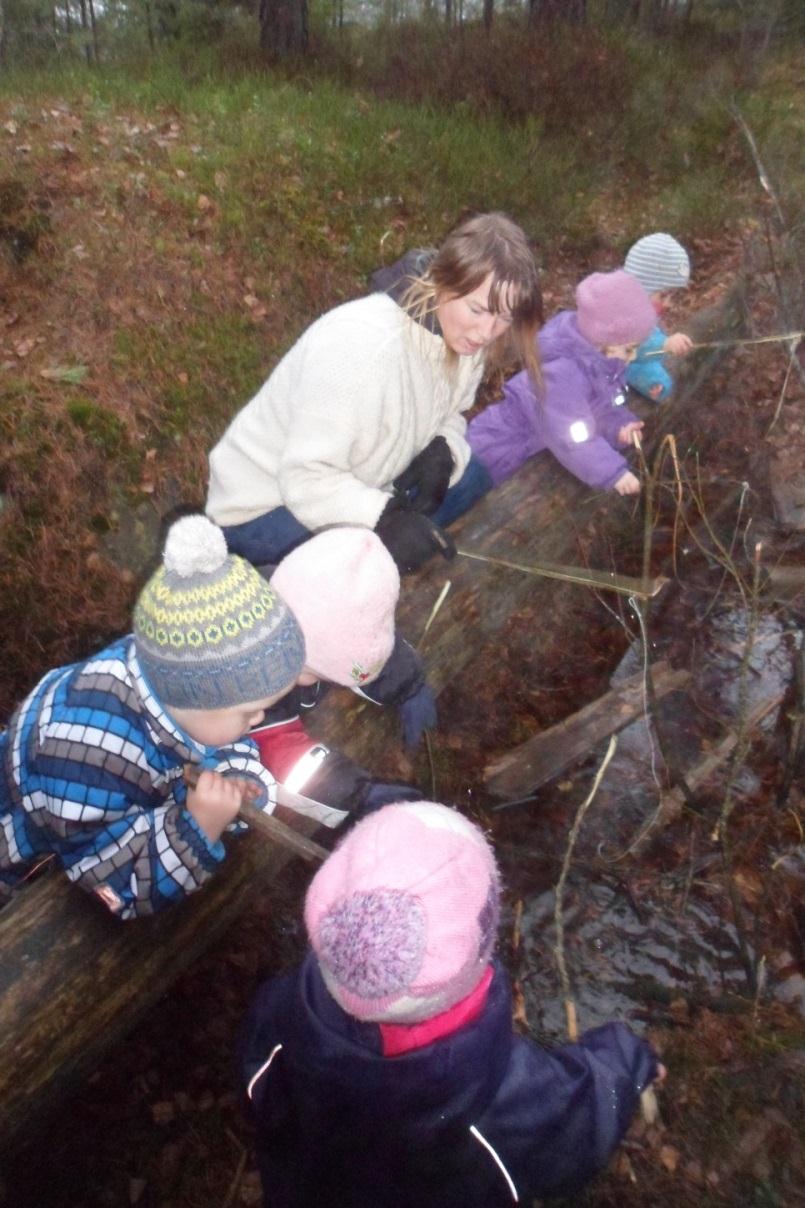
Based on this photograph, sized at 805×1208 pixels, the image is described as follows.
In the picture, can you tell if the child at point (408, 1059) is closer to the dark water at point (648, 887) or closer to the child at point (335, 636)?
the child at point (335, 636)

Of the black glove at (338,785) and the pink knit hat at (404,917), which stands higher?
the pink knit hat at (404,917)

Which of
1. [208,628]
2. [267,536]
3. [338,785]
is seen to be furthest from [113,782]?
[267,536]

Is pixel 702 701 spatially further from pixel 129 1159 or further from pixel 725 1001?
pixel 129 1159

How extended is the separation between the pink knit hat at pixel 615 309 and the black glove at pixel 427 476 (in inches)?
41.1

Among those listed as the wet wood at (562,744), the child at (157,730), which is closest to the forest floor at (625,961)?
the wet wood at (562,744)

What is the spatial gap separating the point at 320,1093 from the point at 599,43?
10.5 meters

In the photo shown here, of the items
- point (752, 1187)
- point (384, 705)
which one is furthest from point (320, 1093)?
point (752, 1187)

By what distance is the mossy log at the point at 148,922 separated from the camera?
226 centimetres

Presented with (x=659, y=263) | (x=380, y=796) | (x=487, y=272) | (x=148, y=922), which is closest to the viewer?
(x=148, y=922)

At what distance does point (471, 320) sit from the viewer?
3.07 metres

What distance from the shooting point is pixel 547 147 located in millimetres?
A: 7664

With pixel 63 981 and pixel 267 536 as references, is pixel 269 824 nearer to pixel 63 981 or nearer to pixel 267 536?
pixel 63 981

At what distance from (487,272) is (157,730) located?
1954 mm

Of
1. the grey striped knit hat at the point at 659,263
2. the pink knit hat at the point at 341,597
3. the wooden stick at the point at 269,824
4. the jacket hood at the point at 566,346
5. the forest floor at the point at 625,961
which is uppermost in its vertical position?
the grey striped knit hat at the point at 659,263
